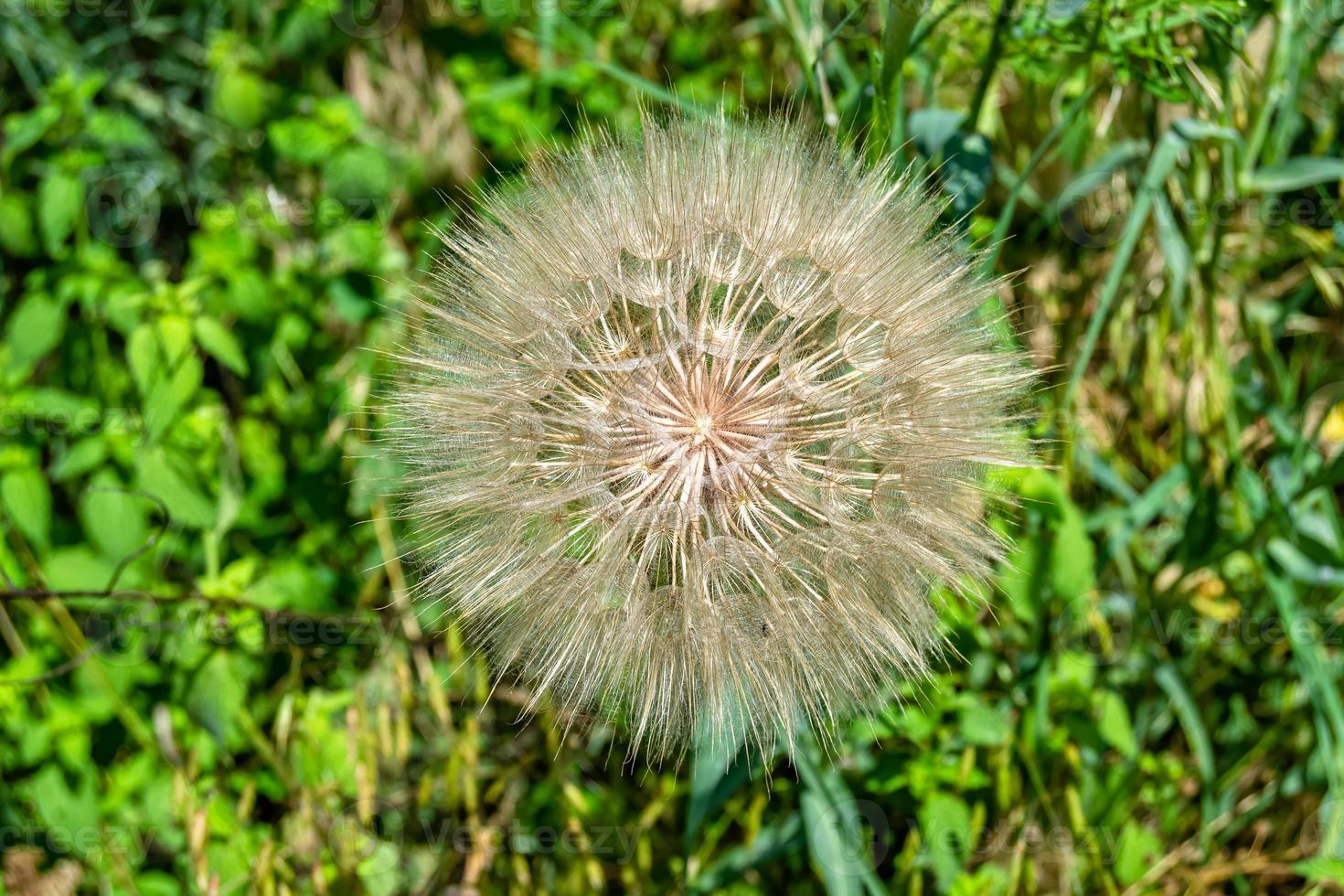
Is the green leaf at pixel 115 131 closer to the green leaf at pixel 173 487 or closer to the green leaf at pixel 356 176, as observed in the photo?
the green leaf at pixel 356 176

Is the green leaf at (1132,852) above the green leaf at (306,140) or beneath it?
beneath

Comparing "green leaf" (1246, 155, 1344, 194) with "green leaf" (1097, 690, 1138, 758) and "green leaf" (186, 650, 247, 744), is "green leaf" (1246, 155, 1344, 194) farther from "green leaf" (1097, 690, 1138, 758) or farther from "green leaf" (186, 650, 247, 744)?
"green leaf" (186, 650, 247, 744)

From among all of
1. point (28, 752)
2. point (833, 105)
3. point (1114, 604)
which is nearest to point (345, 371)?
point (28, 752)

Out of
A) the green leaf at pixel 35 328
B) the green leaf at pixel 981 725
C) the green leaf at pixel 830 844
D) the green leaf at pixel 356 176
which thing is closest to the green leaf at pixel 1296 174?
the green leaf at pixel 981 725

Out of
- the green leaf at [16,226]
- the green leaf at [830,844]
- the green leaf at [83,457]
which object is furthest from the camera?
the green leaf at [16,226]

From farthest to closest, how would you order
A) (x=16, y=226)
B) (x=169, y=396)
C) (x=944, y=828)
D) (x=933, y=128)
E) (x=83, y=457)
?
(x=16, y=226)
(x=83, y=457)
(x=169, y=396)
(x=944, y=828)
(x=933, y=128)

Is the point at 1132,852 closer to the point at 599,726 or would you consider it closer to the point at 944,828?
the point at 944,828

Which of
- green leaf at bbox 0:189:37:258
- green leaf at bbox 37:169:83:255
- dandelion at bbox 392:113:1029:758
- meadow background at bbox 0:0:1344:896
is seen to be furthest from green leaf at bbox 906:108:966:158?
green leaf at bbox 0:189:37:258

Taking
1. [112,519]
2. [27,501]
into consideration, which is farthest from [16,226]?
[112,519]
